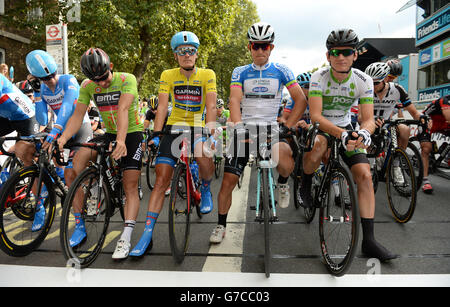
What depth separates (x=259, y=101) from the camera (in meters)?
3.60

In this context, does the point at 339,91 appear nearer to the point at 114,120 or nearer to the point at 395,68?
the point at 114,120

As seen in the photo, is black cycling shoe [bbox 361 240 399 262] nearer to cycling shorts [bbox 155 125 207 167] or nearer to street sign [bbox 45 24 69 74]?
cycling shorts [bbox 155 125 207 167]

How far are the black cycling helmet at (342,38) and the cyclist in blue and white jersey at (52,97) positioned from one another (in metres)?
3.08

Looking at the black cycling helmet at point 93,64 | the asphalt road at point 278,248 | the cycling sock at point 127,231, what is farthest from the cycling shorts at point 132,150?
the asphalt road at point 278,248

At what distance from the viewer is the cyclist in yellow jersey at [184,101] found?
3531 mm

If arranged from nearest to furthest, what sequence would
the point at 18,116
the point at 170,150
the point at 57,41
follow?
the point at 170,150 → the point at 18,116 → the point at 57,41

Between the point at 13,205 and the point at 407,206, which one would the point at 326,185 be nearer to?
the point at 407,206

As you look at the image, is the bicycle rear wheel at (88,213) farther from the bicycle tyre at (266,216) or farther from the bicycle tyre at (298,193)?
the bicycle tyre at (298,193)

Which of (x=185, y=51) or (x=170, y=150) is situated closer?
(x=170, y=150)

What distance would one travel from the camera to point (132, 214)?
3420 millimetres

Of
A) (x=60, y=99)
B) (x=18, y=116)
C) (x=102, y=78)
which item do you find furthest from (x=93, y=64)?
(x=18, y=116)

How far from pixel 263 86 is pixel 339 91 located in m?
0.86

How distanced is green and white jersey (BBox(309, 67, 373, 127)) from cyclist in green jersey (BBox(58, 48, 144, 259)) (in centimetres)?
204
